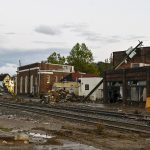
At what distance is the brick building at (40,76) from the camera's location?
Answer: 313 ft

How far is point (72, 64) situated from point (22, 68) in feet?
45.0

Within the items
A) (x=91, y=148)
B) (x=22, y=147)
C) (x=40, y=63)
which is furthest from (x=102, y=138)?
(x=40, y=63)

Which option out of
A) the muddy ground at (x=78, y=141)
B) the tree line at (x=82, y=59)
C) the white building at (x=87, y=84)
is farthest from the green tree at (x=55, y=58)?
the muddy ground at (x=78, y=141)

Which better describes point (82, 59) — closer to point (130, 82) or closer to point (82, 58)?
point (82, 58)

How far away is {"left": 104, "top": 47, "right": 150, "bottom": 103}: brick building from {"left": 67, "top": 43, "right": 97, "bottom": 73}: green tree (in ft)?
156

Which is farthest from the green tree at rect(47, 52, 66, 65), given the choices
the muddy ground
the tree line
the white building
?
the muddy ground

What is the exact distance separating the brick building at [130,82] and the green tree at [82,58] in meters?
47.5

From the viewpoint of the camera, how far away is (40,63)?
3797 inches

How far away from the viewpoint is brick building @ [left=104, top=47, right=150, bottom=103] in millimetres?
52000

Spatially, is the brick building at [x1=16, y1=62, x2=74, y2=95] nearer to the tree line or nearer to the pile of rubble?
the tree line

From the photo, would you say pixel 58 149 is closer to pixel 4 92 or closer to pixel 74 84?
pixel 74 84

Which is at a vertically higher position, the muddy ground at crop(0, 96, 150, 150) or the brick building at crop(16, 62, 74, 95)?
the brick building at crop(16, 62, 74, 95)

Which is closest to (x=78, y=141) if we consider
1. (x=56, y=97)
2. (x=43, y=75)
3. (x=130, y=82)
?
(x=130, y=82)

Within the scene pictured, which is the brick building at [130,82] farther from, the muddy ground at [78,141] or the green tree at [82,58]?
the green tree at [82,58]
